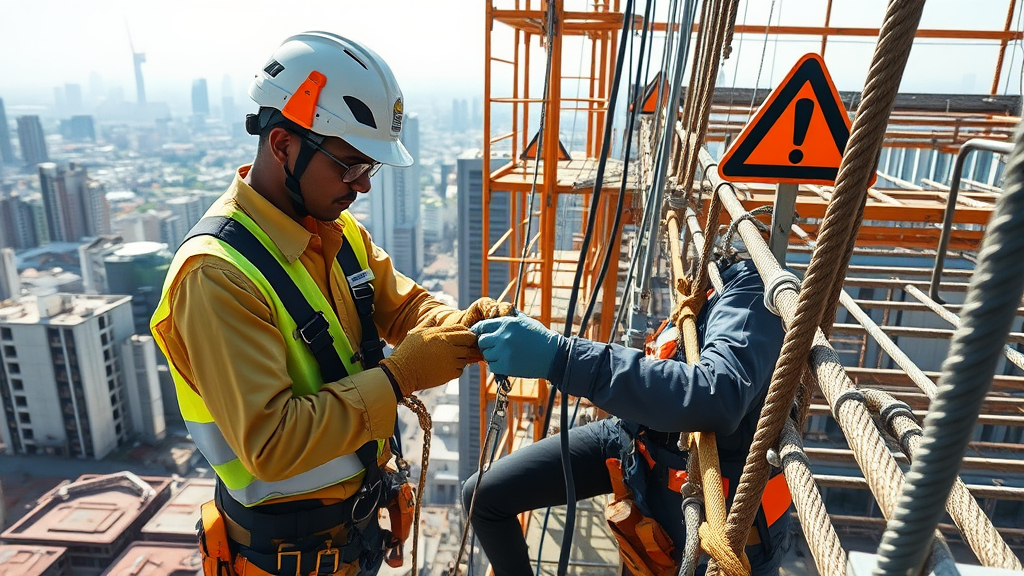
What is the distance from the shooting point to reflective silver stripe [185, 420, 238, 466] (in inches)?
73.7

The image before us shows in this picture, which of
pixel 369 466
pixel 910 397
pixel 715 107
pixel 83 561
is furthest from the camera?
pixel 83 561

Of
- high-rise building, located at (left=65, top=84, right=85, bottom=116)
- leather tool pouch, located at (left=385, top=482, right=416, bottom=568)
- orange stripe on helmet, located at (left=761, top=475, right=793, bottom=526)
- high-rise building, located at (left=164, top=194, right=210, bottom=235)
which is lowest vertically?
high-rise building, located at (left=164, top=194, right=210, bottom=235)

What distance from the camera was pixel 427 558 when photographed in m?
23.1

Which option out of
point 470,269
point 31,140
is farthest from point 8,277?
point 31,140

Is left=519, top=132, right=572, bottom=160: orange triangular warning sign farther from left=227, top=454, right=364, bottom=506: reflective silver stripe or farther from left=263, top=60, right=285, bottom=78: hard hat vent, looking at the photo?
left=227, top=454, right=364, bottom=506: reflective silver stripe

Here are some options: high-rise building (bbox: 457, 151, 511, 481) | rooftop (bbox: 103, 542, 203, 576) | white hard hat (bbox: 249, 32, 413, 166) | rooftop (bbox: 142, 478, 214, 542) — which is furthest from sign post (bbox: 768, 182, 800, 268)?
high-rise building (bbox: 457, 151, 511, 481)

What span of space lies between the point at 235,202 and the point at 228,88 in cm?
15359

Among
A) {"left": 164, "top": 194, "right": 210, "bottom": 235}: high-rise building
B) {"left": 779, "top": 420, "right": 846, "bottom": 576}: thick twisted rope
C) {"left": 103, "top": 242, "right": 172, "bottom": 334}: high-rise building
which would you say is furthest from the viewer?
{"left": 164, "top": 194, "right": 210, "bottom": 235}: high-rise building

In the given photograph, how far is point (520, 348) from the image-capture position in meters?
2.02

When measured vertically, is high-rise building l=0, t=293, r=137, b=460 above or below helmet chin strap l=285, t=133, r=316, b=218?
below

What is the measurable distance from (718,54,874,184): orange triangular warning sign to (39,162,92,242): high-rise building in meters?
46.2

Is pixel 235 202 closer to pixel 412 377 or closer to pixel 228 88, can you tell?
pixel 412 377

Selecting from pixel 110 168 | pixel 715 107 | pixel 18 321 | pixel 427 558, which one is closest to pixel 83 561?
pixel 18 321

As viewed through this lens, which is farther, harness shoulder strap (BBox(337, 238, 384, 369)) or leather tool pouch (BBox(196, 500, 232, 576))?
harness shoulder strap (BBox(337, 238, 384, 369))
